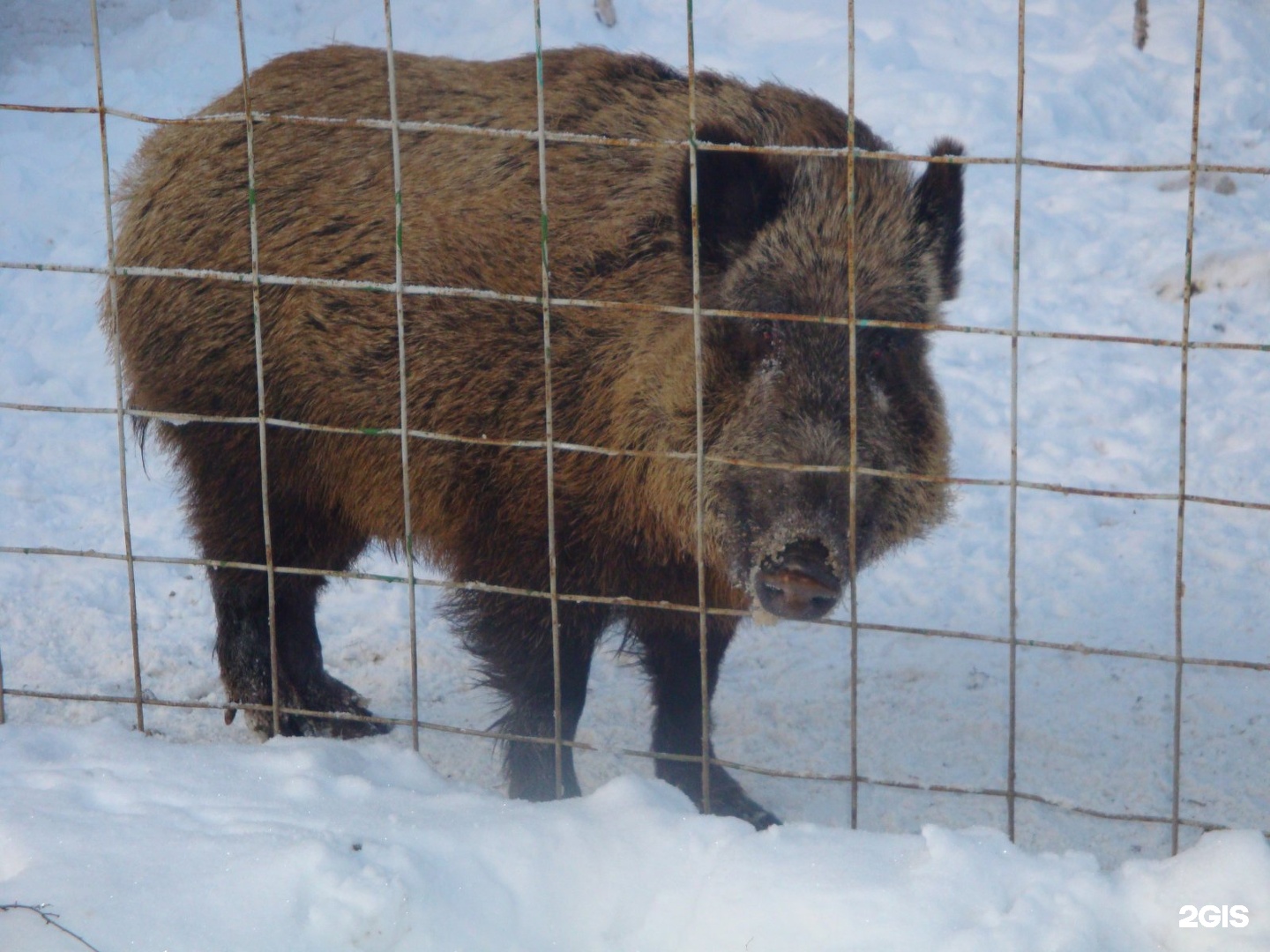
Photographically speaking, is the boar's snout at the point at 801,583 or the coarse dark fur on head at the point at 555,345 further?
the coarse dark fur on head at the point at 555,345

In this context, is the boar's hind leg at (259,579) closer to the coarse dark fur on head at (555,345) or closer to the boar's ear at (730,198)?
the coarse dark fur on head at (555,345)

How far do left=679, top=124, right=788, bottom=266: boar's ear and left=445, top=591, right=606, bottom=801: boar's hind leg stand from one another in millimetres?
1026

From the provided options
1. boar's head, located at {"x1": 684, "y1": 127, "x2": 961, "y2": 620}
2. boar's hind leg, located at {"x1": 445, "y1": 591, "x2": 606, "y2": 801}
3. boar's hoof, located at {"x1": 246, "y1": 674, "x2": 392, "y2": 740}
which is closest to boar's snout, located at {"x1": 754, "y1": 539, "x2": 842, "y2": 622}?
boar's head, located at {"x1": 684, "y1": 127, "x2": 961, "y2": 620}

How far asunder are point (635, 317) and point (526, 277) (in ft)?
1.03

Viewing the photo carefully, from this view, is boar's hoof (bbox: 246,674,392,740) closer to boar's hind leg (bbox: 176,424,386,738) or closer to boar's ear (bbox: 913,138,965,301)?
boar's hind leg (bbox: 176,424,386,738)

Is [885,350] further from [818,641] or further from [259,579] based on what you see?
[259,579]

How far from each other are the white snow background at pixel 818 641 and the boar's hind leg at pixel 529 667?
0.36 m

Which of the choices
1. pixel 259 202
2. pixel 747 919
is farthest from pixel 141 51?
pixel 747 919

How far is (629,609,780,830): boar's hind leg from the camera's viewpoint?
4547 mm

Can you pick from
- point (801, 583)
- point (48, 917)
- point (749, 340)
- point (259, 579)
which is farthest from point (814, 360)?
point (48, 917)

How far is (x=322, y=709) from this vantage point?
508cm

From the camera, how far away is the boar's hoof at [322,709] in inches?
195

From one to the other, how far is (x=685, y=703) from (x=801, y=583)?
1.34 m

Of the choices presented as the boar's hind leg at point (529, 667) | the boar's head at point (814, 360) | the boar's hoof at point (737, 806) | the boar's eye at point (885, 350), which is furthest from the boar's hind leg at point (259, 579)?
the boar's eye at point (885, 350)
